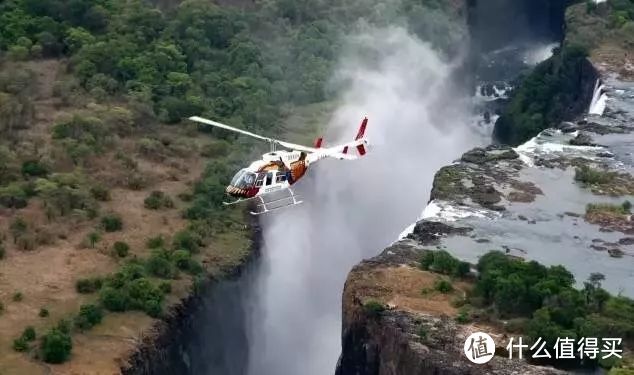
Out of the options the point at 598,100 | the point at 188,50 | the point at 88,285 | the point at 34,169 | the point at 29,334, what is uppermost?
the point at 598,100

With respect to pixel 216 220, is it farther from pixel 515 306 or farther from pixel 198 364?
pixel 515 306

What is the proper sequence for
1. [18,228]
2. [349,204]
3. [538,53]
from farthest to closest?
[538,53] < [349,204] < [18,228]

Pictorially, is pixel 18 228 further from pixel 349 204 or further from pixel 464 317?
pixel 464 317

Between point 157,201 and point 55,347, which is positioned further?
point 157,201

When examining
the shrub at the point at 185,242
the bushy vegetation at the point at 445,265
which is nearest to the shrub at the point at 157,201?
the shrub at the point at 185,242

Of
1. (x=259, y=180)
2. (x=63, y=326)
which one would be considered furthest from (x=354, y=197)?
(x=63, y=326)

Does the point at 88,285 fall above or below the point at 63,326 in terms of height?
above
